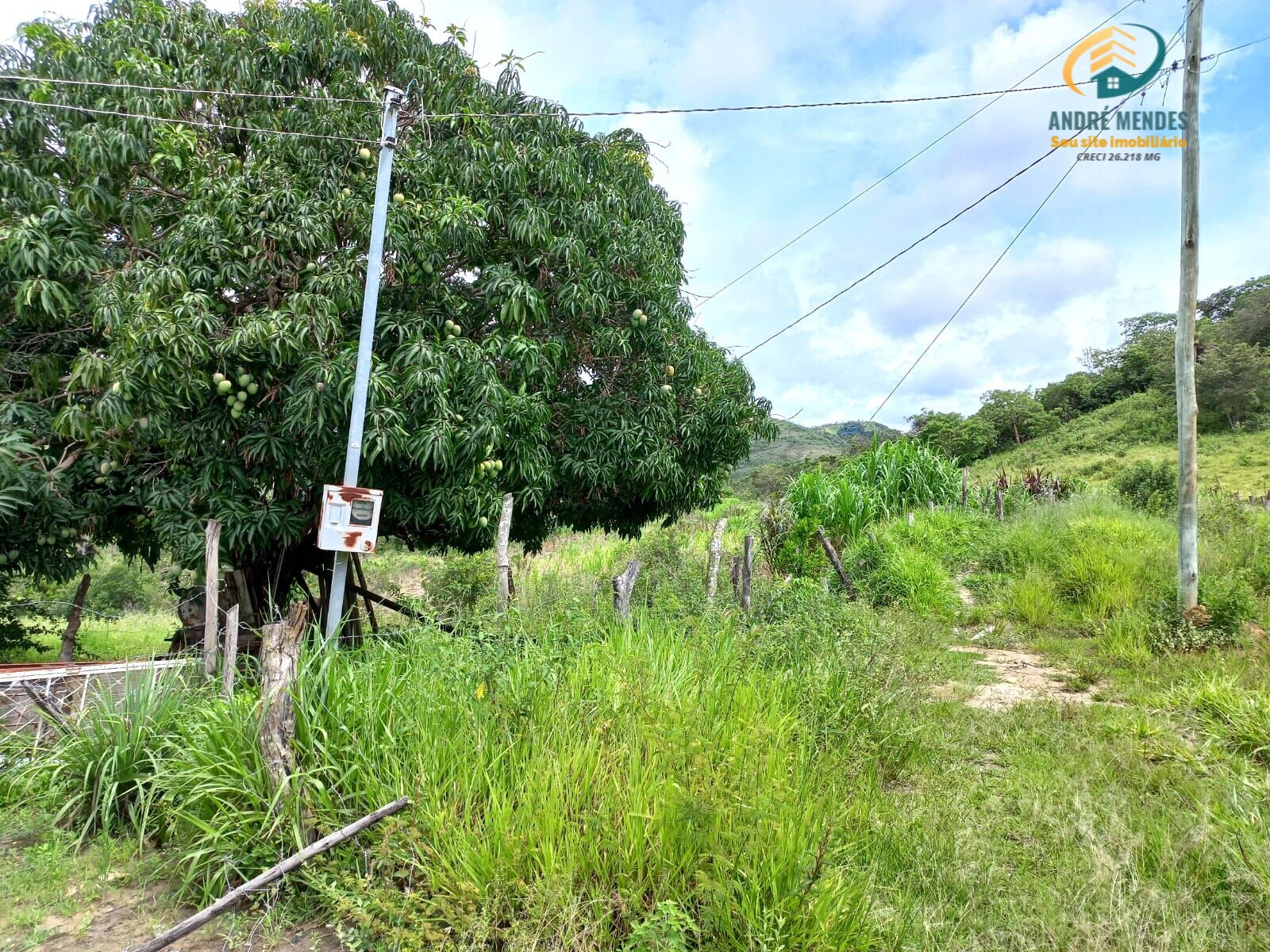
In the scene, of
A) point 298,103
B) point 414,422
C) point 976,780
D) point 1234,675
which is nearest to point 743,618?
point 976,780

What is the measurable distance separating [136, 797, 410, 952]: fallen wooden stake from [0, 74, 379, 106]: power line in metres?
5.01

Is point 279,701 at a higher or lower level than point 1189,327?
lower

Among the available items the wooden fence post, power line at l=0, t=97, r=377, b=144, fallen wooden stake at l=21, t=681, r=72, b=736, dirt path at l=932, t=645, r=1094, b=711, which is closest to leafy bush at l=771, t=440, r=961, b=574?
dirt path at l=932, t=645, r=1094, b=711

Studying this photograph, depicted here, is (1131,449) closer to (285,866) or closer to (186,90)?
(186,90)

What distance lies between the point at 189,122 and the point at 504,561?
13.0 feet

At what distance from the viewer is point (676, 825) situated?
225 cm

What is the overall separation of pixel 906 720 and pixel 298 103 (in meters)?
6.57

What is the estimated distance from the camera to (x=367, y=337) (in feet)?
13.0

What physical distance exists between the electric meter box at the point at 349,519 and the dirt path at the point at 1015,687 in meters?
4.43

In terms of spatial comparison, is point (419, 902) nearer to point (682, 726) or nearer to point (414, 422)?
point (682, 726)

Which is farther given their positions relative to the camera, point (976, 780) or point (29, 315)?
point (29, 315)

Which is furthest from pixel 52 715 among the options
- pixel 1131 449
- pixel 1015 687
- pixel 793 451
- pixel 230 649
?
pixel 793 451

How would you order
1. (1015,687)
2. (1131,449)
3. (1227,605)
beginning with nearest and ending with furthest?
(1015,687) < (1227,605) < (1131,449)

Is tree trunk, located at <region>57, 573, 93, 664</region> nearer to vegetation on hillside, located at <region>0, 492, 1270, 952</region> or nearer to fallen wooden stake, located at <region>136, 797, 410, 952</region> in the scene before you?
vegetation on hillside, located at <region>0, 492, 1270, 952</region>
